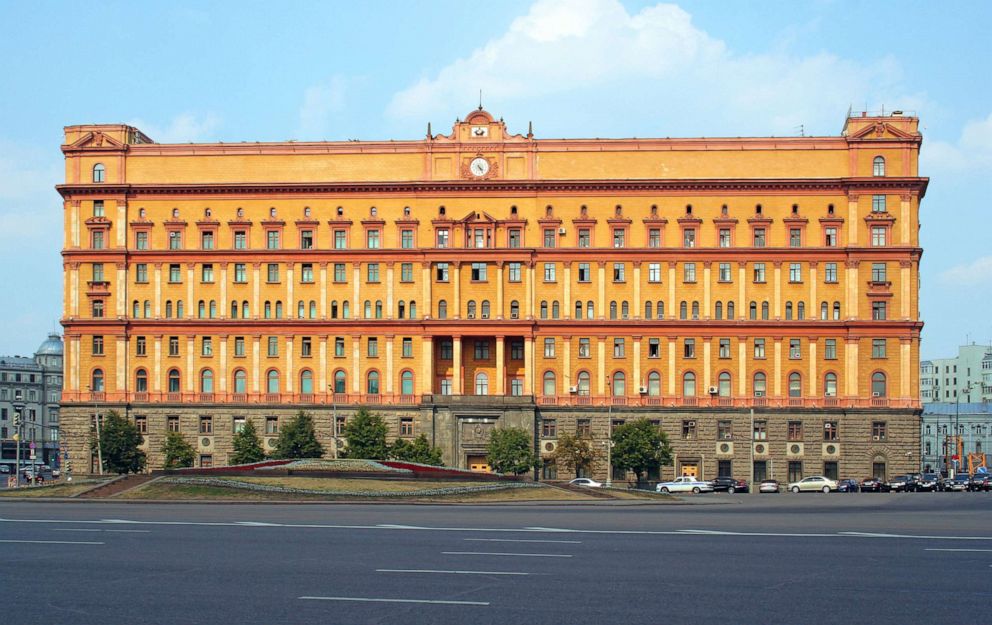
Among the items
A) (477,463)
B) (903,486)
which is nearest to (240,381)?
(477,463)

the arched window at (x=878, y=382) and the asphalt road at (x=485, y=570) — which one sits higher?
the arched window at (x=878, y=382)

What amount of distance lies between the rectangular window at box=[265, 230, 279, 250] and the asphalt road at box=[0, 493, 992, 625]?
5978 centimetres

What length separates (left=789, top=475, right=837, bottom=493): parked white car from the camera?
91250 millimetres

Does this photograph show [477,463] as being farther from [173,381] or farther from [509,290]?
[173,381]

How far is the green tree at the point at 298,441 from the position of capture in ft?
317

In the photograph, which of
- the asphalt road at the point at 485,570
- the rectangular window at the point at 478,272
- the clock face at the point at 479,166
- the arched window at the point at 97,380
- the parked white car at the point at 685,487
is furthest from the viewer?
the arched window at the point at 97,380

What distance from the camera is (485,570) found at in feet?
85.9

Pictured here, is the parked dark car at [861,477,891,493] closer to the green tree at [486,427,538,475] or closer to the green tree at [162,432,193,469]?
the green tree at [486,427,538,475]

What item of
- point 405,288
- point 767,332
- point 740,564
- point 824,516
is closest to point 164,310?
point 405,288

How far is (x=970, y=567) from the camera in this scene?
2733cm

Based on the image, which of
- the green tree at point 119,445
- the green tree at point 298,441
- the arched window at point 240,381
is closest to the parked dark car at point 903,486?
the green tree at point 298,441

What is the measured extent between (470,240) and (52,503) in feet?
164

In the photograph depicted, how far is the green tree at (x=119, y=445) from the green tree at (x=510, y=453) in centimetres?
2723

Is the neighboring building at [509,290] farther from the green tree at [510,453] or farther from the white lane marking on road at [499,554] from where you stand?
the white lane marking on road at [499,554]
